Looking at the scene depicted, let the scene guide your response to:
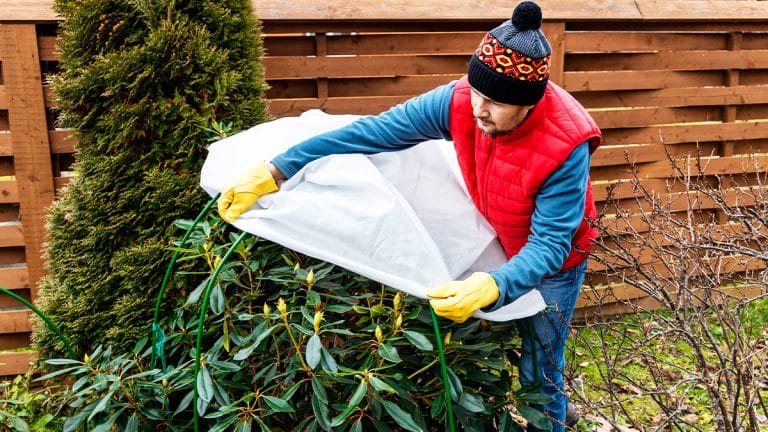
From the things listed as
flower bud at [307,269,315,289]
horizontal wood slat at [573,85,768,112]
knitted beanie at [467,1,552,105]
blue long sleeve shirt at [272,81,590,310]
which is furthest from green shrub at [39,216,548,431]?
horizontal wood slat at [573,85,768,112]

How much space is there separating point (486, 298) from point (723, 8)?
3266 mm

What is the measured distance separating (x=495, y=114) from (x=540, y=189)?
0.30m

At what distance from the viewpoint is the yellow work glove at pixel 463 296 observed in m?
1.74

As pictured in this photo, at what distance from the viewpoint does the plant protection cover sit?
6.24 ft

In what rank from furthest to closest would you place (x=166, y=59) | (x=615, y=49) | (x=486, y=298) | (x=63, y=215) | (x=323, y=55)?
(x=615, y=49) < (x=323, y=55) < (x=63, y=215) < (x=166, y=59) < (x=486, y=298)

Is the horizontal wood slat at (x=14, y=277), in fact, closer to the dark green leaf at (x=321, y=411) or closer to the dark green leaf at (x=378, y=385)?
the dark green leaf at (x=321, y=411)

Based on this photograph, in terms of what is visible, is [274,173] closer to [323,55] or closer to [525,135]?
[525,135]

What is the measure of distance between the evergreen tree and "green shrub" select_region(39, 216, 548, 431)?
414 millimetres

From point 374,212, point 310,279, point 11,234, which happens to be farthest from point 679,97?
point 11,234

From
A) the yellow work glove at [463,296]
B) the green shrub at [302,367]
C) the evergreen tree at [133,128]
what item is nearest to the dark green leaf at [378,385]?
the green shrub at [302,367]

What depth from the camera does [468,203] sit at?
91.8 inches

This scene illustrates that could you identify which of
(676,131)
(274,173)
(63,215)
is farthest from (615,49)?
(63,215)

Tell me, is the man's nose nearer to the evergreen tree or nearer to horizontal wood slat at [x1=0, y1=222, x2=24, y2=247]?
the evergreen tree

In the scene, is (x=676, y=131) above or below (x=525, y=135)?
below
